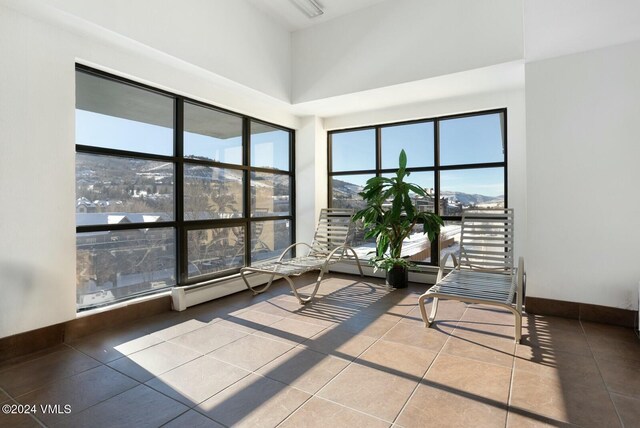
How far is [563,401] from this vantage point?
2014 mm

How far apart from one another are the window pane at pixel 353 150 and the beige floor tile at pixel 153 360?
4.05 m

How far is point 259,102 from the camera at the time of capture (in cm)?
509

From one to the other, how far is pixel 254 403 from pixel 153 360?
3.43ft

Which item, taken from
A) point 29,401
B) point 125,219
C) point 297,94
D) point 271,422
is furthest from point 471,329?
point 297,94

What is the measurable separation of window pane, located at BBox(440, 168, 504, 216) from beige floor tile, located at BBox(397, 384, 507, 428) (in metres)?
3.39

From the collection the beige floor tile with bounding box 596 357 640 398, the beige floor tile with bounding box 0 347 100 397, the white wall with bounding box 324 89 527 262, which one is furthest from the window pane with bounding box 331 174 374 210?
the beige floor tile with bounding box 0 347 100 397

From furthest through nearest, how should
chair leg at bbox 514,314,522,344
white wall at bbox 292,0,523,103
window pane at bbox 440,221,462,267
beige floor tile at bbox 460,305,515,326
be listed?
window pane at bbox 440,221,462,267, white wall at bbox 292,0,523,103, beige floor tile at bbox 460,305,515,326, chair leg at bbox 514,314,522,344

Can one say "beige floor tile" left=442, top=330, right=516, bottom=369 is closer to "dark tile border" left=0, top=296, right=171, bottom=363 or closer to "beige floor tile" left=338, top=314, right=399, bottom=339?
"beige floor tile" left=338, top=314, right=399, bottom=339

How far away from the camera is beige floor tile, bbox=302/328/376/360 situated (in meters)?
2.72

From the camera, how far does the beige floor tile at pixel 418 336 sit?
9.36 feet

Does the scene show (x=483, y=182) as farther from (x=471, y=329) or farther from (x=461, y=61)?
(x=471, y=329)

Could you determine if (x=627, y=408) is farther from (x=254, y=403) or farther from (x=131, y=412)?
(x=131, y=412)

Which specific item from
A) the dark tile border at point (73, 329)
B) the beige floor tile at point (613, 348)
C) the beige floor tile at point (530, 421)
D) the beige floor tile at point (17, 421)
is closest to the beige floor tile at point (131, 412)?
the beige floor tile at point (17, 421)

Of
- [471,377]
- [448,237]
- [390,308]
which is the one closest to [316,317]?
[390,308]
